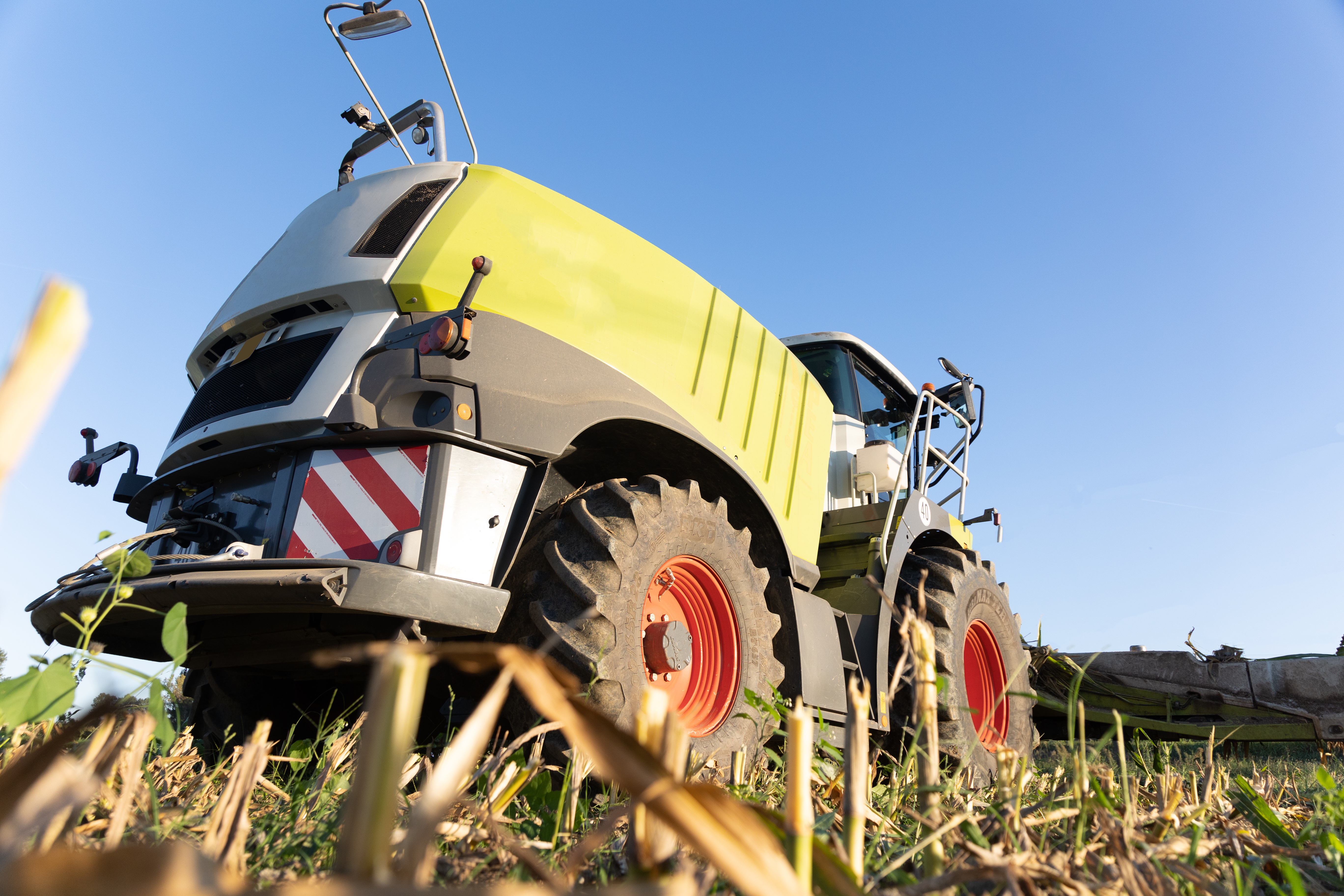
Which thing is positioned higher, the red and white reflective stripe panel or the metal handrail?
the metal handrail

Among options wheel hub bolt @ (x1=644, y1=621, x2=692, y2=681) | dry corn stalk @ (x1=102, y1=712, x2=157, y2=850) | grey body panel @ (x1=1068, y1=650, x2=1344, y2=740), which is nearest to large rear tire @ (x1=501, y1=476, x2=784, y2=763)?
wheel hub bolt @ (x1=644, y1=621, x2=692, y2=681)

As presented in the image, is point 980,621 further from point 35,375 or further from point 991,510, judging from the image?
point 35,375

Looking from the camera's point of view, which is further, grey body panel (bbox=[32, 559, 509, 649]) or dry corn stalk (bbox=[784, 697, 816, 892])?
grey body panel (bbox=[32, 559, 509, 649])

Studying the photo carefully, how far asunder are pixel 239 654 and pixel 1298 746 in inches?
324

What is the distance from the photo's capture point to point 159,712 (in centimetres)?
102

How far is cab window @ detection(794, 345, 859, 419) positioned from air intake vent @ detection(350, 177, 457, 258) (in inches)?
111

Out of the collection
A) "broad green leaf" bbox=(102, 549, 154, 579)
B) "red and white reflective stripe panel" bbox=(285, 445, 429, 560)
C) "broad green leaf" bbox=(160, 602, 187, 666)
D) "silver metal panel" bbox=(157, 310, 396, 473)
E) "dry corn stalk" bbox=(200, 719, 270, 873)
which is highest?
"silver metal panel" bbox=(157, 310, 396, 473)

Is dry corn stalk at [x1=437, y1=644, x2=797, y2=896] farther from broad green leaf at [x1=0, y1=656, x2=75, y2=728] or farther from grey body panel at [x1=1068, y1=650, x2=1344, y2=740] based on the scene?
grey body panel at [x1=1068, y1=650, x2=1344, y2=740]

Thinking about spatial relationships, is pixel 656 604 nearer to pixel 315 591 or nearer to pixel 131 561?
pixel 315 591

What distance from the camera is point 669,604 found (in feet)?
9.40

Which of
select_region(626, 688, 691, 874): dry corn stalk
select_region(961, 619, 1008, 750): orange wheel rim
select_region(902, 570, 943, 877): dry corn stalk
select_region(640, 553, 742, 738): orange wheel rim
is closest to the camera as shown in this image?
select_region(626, 688, 691, 874): dry corn stalk

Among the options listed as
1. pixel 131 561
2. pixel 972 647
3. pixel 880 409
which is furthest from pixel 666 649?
pixel 880 409

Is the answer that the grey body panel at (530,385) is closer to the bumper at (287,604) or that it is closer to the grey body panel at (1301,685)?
the bumper at (287,604)

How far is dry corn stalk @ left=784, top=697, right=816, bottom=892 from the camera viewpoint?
1.84 ft
